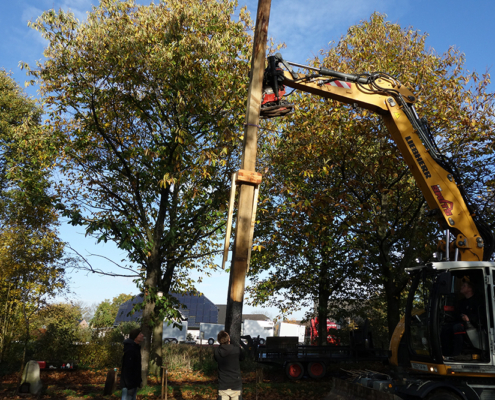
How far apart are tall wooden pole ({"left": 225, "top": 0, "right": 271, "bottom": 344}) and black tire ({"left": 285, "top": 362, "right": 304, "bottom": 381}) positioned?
11588 mm

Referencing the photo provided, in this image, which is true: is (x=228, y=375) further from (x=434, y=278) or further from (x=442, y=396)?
(x=434, y=278)

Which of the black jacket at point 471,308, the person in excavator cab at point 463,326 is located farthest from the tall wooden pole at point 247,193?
the black jacket at point 471,308

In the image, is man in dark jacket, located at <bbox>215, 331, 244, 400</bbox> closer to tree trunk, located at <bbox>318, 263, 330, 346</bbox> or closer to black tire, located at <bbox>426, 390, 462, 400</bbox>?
black tire, located at <bbox>426, 390, 462, 400</bbox>

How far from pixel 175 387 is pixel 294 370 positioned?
5720 millimetres

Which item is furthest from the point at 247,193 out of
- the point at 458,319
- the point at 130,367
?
the point at 458,319

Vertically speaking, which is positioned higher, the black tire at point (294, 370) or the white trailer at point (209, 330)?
the white trailer at point (209, 330)

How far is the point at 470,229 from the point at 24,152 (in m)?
13.9

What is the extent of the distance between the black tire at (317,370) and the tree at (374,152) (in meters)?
3.23

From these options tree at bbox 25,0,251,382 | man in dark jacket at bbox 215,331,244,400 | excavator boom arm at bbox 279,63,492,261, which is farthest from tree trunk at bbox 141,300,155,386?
excavator boom arm at bbox 279,63,492,261

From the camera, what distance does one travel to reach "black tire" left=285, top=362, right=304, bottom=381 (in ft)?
53.5

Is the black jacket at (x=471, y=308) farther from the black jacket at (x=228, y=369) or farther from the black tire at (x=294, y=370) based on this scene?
the black tire at (x=294, y=370)

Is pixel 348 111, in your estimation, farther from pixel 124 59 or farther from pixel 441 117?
pixel 124 59

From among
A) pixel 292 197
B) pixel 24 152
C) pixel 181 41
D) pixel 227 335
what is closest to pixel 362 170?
pixel 292 197

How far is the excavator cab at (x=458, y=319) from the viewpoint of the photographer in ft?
24.5
